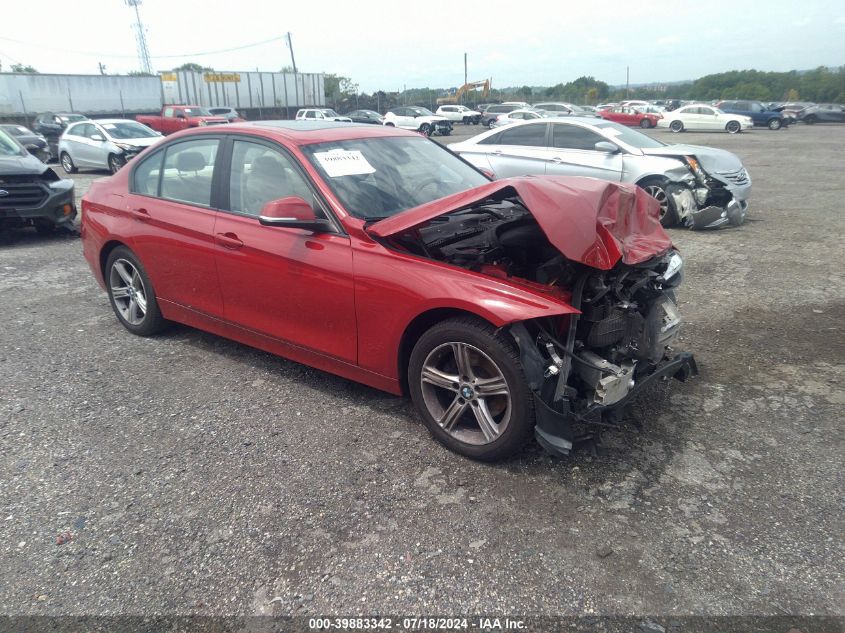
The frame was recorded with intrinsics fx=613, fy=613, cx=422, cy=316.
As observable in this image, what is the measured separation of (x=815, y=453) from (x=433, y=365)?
2139 mm

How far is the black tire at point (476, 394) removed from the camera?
9.98 feet

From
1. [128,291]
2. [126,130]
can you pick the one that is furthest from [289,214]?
[126,130]

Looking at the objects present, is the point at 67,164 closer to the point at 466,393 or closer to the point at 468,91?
the point at 466,393

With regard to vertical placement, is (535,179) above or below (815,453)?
above

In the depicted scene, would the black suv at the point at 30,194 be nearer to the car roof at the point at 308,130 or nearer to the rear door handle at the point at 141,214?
the rear door handle at the point at 141,214

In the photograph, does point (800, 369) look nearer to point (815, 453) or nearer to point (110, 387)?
point (815, 453)

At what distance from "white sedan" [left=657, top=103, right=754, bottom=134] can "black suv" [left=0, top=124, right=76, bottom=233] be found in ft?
113

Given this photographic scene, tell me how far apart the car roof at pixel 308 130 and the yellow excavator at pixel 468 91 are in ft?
173

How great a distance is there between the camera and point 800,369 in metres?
4.36

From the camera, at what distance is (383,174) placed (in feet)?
13.3

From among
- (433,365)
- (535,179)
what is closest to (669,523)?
(433,365)

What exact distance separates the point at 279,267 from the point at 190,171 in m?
1.31

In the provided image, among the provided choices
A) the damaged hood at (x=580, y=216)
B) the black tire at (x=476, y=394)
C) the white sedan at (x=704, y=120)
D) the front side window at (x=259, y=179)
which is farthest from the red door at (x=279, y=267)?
the white sedan at (x=704, y=120)

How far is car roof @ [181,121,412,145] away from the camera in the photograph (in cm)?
407
